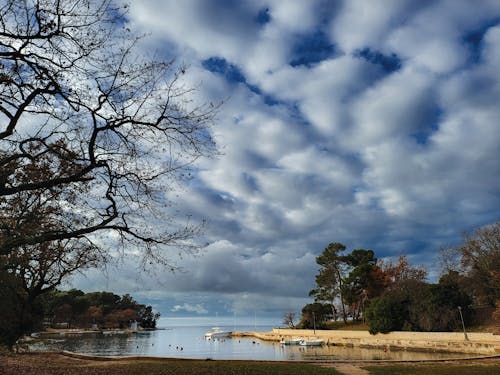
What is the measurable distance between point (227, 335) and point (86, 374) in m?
118

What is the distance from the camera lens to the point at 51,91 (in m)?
9.51

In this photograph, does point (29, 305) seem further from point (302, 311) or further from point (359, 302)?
point (302, 311)

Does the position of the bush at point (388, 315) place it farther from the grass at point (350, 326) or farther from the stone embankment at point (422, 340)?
the grass at point (350, 326)

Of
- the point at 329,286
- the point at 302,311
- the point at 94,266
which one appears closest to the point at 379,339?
the point at 329,286

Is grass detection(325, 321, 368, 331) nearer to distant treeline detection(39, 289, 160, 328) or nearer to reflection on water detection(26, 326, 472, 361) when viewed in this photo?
reflection on water detection(26, 326, 472, 361)

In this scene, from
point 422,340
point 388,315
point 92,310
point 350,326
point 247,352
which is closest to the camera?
point 422,340

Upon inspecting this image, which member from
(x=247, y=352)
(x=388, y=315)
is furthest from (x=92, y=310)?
(x=388, y=315)

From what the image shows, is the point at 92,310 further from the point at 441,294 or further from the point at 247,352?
→ the point at 441,294

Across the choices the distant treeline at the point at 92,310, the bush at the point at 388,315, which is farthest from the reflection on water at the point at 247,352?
the distant treeline at the point at 92,310

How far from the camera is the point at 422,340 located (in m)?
45.3

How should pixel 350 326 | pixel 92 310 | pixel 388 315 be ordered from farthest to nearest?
→ pixel 92 310, pixel 350 326, pixel 388 315

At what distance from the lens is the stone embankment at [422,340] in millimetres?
37125

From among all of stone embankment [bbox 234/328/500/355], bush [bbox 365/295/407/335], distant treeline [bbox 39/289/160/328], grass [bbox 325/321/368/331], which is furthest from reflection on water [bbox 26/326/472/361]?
distant treeline [bbox 39/289/160/328]

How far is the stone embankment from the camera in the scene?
37.1 metres
